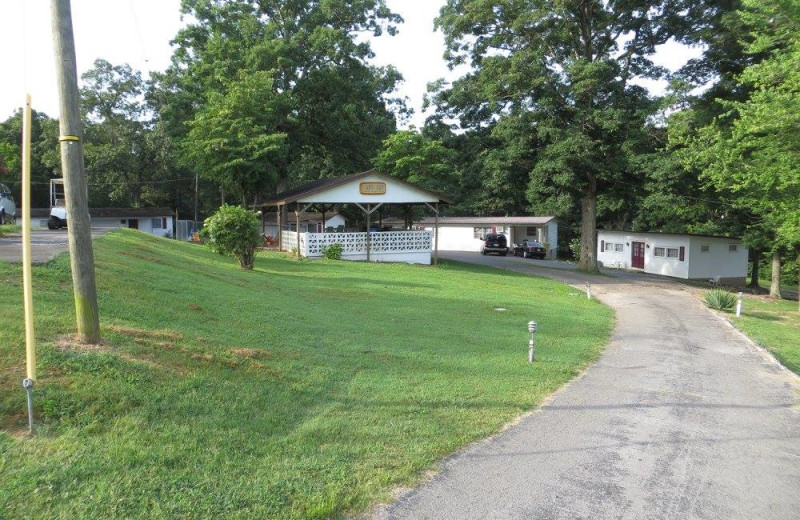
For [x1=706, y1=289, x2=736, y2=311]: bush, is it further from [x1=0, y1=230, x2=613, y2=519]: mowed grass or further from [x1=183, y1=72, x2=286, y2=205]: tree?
[x1=183, y1=72, x2=286, y2=205]: tree

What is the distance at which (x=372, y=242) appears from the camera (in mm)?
27250

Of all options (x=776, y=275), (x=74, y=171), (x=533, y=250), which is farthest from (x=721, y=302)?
(x=533, y=250)

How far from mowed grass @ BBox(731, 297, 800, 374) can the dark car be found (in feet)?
71.5

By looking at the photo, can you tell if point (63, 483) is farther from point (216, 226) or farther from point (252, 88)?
point (252, 88)

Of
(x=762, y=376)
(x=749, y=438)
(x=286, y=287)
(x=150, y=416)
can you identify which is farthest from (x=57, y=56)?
(x=762, y=376)

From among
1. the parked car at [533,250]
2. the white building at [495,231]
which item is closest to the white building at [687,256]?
the parked car at [533,250]

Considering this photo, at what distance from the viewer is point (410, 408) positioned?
6098mm

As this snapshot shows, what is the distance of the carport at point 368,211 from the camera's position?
2578 centimetres

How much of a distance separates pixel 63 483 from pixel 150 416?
109 cm

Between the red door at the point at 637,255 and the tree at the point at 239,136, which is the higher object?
the tree at the point at 239,136

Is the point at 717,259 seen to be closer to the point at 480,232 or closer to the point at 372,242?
the point at 480,232

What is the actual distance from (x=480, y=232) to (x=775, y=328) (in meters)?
33.6

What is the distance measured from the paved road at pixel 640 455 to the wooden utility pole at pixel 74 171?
12.9ft

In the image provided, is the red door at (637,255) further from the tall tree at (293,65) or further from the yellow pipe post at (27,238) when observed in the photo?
the yellow pipe post at (27,238)
